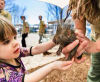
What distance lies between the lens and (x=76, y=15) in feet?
3.24

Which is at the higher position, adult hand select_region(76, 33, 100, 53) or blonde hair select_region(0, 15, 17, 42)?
blonde hair select_region(0, 15, 17, 42)

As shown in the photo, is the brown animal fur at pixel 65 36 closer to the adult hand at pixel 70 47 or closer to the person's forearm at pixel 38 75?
the adult hand at pixel 70 47

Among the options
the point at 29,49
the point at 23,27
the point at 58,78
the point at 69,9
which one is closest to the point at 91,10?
the point at 69,9

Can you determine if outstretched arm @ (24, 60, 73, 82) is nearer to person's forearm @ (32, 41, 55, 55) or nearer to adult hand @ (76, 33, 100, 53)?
adult hand @ (76, 33, 100, 53)

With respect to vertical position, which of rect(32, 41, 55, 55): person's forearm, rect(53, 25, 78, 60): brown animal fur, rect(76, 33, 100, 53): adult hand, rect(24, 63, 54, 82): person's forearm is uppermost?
rect(53, 25, 78, 60): brown animal fur

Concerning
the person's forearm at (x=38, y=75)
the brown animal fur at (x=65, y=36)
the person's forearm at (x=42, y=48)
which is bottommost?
the person's forearm at (x=38, y=75)

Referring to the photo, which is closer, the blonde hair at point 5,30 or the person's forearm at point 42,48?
the blonde hair at point 5,30

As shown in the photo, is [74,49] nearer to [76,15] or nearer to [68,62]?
[68,62]

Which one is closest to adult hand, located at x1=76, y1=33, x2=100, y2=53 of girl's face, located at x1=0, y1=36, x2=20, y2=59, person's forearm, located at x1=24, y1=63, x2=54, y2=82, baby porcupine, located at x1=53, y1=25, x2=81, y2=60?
baby porcupine, located at x1=53, y1=25, x2=81, y2=60

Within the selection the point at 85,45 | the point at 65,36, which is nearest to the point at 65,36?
the point at 65,36

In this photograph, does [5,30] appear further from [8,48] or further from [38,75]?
[38,75]

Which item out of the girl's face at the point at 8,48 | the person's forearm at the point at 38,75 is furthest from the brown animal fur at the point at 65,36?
the girl's face at the point at 8,48

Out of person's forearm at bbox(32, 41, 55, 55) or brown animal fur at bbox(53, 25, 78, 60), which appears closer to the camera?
brown animal fur at bbox(53, 25, 78, 60)

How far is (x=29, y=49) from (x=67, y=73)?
1.19 metres
